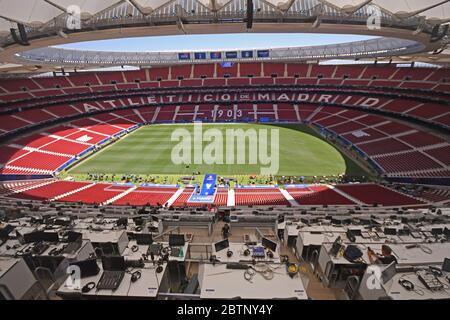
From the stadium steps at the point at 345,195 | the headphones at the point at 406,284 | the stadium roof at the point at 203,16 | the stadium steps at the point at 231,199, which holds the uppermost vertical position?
the stadium roof at the point at 203,16

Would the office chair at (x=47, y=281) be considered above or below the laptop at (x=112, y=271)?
below

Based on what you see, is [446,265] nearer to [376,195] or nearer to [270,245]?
[270,245]

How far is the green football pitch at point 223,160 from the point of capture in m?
33.4

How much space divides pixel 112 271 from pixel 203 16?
63.4ft

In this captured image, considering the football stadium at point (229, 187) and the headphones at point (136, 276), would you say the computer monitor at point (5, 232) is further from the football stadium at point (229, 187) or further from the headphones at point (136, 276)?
the headphones at point (136, 276)

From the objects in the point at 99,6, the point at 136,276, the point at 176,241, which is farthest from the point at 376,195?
the point at 99,6

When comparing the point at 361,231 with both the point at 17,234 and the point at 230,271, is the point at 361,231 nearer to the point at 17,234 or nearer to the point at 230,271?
the point at 230,271

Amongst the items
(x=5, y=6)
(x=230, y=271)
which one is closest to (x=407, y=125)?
(x=230, y=271)

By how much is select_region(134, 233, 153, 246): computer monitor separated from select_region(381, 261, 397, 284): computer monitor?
8.48m

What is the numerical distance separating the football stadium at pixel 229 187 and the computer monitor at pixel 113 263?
51 mm

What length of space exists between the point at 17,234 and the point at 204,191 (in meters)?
18.9

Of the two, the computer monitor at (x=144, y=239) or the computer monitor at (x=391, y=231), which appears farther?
the computer monitor at (x=391, y=231)

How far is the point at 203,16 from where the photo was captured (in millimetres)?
19344

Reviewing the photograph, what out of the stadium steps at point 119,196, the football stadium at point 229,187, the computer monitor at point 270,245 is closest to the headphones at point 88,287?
the football stadium at point 229,187
